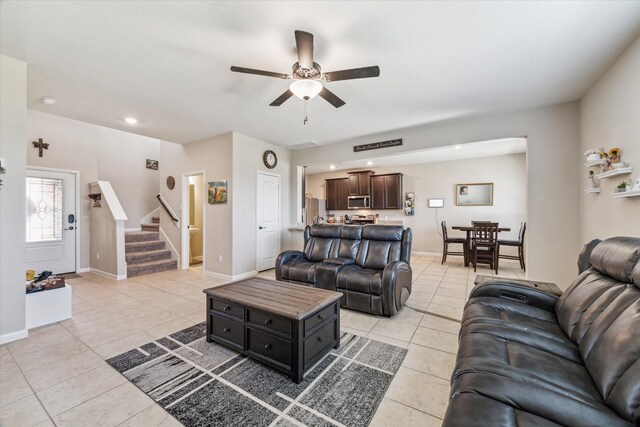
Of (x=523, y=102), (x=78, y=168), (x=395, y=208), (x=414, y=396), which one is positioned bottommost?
(x=414, y=396)

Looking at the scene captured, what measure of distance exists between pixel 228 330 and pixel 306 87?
2.25 m

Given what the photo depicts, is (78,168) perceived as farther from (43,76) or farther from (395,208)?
(395,208)

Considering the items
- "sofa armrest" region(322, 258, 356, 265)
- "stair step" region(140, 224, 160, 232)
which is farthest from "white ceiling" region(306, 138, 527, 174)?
"stair step" region(140, 224, 160, 232)

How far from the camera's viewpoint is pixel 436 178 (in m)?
7.36

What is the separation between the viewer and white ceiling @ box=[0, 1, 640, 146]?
76.1 inches

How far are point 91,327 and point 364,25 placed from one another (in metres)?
3.95

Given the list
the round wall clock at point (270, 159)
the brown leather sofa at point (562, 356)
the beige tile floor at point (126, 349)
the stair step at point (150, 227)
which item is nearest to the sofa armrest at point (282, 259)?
the beige tile floor at point (126, 349)

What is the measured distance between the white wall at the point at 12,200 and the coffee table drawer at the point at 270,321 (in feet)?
7.73

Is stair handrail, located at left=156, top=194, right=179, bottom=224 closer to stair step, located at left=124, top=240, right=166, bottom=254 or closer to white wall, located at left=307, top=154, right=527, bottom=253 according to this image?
stair step, located at left=124, top=240, right=166, bottom=254

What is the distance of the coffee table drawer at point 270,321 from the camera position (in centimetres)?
198

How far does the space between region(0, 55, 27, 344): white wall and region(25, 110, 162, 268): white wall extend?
3153 mm

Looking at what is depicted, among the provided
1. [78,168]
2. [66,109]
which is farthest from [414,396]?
[78,168]

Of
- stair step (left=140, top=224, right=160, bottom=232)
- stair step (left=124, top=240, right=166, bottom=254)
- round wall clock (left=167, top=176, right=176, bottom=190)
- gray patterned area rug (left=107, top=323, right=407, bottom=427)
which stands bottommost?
gray patterned area rug (left=107, top=323, right=407, bottom=427)

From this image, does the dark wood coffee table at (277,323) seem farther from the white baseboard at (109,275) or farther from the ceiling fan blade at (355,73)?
the white baseboard at (109,275)
